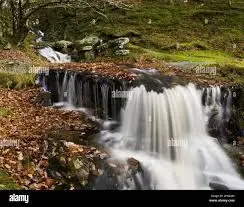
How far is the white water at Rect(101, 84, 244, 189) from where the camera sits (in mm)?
7367

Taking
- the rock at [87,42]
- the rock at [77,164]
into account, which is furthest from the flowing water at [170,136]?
the rock at [87,42]

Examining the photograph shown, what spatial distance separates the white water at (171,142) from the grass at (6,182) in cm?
169

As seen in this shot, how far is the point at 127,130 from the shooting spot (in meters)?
7.80

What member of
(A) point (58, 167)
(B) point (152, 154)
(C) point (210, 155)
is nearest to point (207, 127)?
(C) point (210, 155)

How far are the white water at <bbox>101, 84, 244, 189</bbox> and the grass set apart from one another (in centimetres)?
169

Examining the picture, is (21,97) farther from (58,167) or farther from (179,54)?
(179,54)

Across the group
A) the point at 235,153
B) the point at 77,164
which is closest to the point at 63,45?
the point at 77,164

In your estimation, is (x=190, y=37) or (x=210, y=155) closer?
(x=210, y=155)

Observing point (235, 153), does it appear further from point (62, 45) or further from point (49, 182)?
point (62, 45)

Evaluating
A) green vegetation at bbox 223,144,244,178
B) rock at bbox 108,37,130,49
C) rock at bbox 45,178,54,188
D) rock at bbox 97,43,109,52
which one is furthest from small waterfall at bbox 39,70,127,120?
green vegetation at bbox 223,144,244,178

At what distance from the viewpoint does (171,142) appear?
7.58 metres

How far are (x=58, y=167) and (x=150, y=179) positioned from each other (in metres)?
1.40

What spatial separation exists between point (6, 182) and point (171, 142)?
8.45 feet

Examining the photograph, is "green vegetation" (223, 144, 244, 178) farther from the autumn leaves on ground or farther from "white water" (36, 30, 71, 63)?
"white water" (36, 30, 71, 63)
